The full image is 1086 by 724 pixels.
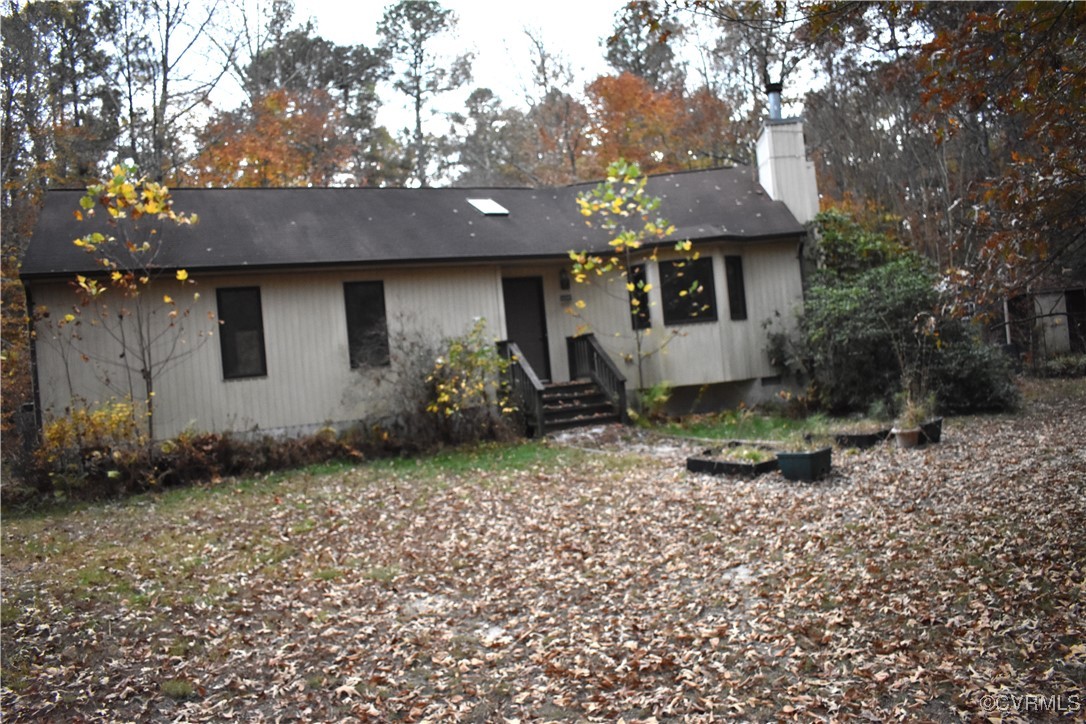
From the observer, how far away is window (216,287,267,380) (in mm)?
13664

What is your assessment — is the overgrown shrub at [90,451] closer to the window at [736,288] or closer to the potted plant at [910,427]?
the potted plant at [910,427]

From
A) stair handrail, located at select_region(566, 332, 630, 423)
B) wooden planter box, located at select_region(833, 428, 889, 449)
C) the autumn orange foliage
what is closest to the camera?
wooden planter box, located at select_region(833, 428, 889, 449)

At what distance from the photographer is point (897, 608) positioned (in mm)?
5312

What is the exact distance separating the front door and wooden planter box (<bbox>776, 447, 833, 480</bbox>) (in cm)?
766

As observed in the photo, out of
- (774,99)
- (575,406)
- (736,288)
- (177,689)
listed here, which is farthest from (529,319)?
(177,689)

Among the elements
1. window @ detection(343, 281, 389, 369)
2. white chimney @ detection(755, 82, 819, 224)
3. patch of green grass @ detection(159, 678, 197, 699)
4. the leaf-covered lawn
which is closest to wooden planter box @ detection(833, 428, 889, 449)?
the leaf-covered lawn

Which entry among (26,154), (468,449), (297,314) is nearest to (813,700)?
(468,449)

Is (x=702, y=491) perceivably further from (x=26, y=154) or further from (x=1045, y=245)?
(x=26, y=154)

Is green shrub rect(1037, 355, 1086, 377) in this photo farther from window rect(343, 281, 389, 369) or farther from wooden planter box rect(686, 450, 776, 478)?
window rect(343, 281, 389, 369)

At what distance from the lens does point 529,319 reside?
54.5 ft

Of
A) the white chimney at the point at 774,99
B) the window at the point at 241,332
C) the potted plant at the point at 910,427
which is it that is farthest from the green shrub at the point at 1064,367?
the window at the point at 241,332

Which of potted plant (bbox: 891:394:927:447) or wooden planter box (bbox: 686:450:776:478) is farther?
potted plant (bbox: 891:394:927:447)

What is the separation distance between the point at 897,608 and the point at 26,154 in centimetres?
1807

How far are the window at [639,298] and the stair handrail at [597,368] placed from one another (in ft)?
2.93
